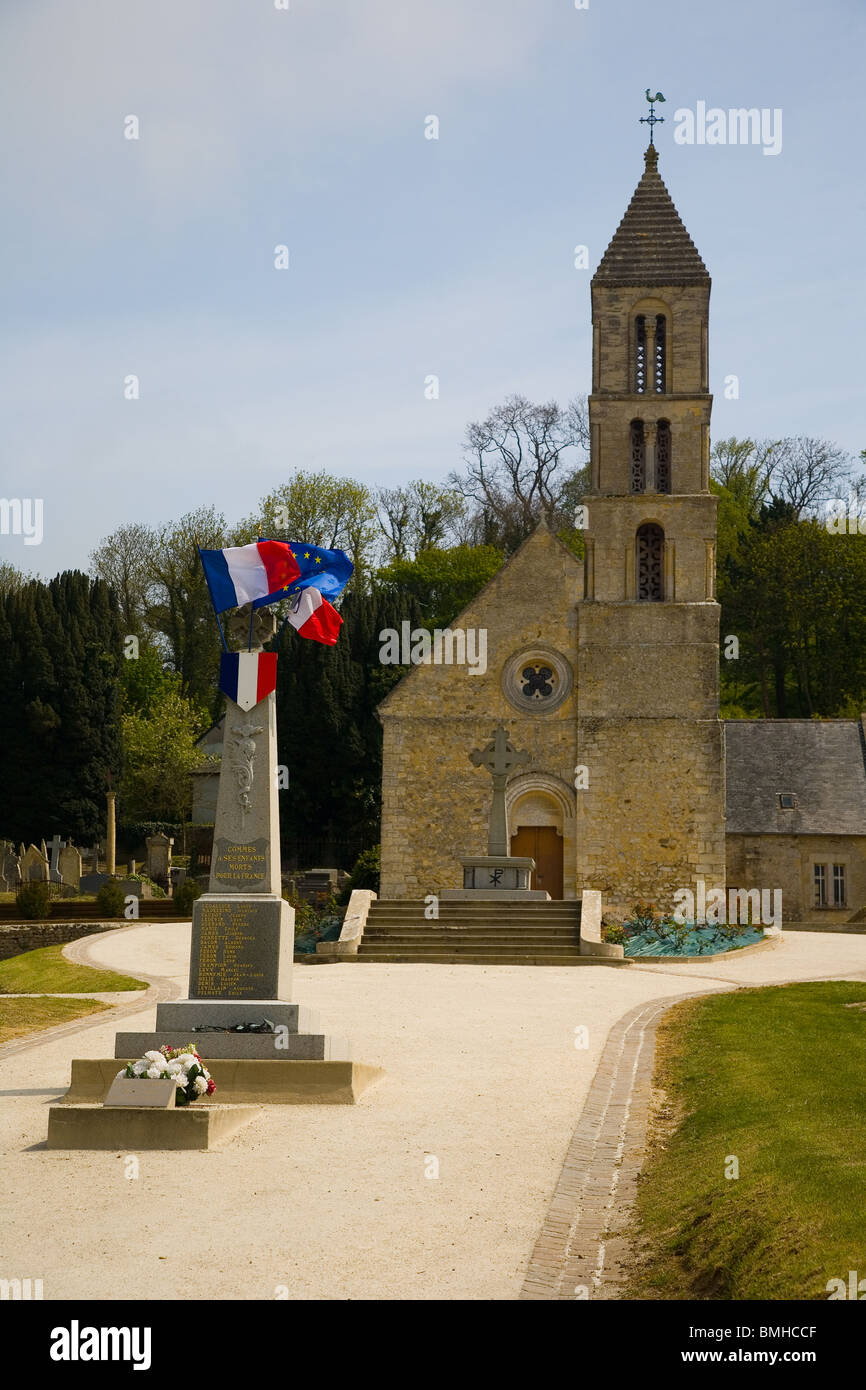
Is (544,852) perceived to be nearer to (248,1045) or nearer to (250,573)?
(250,573)

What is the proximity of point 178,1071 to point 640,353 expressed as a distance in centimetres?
2843

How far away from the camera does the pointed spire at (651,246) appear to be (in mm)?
35750

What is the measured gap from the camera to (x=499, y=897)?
29.1m

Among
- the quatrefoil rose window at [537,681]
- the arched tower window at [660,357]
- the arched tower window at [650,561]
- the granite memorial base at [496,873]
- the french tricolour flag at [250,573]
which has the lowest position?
the granite memorial base at [496,873]

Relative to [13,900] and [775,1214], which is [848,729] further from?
[775,1214]

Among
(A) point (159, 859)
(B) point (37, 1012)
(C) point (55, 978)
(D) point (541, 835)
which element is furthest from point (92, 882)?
(B) point (37, 1012)

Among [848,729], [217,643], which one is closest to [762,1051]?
[848,729]

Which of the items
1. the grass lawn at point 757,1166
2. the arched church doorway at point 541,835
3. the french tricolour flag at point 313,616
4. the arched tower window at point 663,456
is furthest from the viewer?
the arched tower window at point 663,456

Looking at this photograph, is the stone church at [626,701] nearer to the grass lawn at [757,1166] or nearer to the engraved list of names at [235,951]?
the grass lawn at [757,1166]

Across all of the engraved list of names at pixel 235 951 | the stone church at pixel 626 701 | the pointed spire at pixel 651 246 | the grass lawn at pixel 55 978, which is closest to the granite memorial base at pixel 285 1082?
the engraved list of names at pixel 235 951

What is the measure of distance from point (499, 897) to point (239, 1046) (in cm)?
1676

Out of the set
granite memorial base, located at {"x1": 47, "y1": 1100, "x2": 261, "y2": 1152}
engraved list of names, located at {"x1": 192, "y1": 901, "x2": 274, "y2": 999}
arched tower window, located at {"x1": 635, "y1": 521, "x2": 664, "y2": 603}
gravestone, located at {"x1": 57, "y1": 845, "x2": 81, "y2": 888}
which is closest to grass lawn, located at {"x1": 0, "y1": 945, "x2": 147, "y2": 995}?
engraved list of names, located at {"x1": 192, "y1": 901, "x2": 274, "y2": 999}

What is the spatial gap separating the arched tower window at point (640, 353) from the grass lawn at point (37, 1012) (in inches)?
885

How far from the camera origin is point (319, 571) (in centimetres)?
1455
